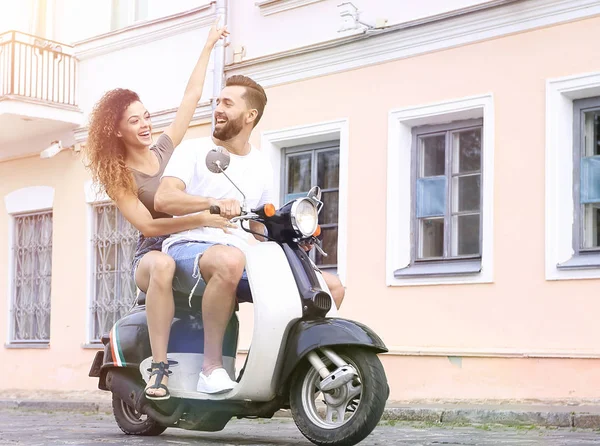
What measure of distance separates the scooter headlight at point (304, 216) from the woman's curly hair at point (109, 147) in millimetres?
1054

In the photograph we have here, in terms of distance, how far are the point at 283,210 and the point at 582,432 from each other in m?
2.77

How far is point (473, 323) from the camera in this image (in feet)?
32.6

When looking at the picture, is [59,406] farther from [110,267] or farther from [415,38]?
[415,38]

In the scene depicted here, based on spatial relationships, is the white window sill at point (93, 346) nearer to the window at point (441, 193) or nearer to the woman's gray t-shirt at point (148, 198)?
the window at point (441, 193)

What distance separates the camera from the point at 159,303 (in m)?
5.83

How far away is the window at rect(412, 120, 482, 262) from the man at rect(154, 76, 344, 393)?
451 cm

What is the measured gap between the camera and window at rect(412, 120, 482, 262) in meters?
10.4

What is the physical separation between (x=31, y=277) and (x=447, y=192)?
694 centimetres

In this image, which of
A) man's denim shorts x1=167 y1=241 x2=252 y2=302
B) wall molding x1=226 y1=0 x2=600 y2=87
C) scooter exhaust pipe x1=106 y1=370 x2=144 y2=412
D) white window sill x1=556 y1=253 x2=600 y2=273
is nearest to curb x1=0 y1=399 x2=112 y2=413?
wall molding x1=226 y1=0 x2=600 y2=87

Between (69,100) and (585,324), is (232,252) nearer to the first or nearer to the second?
(585,324)

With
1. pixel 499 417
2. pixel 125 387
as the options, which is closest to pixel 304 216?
pixel 125 387

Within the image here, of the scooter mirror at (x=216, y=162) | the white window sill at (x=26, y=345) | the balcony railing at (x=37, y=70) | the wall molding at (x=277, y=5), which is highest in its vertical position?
the wall molding at (x=277, y=5)

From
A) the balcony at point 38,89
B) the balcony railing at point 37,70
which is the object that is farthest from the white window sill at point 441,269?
the balcony railing at point 37,70

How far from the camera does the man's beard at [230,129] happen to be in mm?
5867
